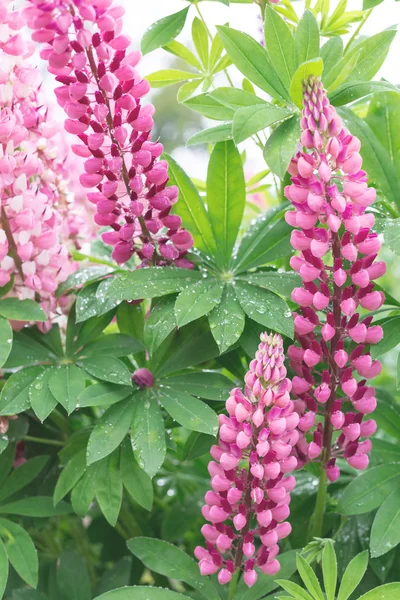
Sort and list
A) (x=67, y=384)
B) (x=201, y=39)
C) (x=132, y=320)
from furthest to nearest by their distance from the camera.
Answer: (x=201, y=39) → (x=132, y=320) → (x=67, y=384)

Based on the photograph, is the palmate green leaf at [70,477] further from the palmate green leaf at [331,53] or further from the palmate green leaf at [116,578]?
the palmate green leaf at [331,53]

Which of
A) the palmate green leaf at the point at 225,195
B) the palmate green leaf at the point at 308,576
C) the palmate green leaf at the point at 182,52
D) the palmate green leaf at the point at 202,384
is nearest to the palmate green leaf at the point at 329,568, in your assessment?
the palmate green leaf at the point at 308,576

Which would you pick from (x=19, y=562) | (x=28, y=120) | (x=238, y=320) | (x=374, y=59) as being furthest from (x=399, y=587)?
(x=28, y=120)

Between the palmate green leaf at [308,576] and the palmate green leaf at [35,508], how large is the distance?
40cm

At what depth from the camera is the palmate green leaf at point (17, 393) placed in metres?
0.88

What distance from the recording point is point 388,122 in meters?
0.98

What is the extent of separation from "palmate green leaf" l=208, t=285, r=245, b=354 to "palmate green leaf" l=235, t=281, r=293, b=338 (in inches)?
0.4

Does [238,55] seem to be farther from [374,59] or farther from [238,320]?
[238,320]

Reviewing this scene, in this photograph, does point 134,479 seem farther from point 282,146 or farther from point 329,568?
point 282,146

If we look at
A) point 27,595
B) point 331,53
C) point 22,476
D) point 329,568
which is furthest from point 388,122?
point 27,595

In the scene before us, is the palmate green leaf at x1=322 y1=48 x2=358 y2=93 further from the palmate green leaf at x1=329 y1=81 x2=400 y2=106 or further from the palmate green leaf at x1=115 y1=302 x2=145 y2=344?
the palmate green leaf at x1=115 y1=302 x2=145 y2=344

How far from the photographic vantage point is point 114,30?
2.70 ft

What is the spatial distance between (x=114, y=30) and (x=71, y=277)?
0.36 m

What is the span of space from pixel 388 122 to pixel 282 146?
285mm
